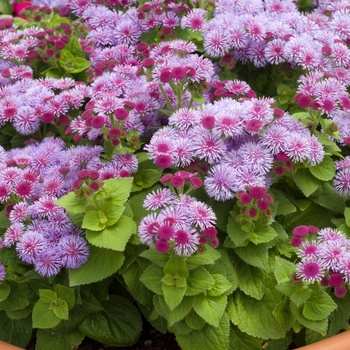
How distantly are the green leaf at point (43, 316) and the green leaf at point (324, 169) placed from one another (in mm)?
832

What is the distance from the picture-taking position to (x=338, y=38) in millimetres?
2348

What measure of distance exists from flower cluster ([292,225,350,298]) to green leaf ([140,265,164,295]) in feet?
1.15

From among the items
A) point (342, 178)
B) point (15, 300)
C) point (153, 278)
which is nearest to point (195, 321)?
point (153, 278)

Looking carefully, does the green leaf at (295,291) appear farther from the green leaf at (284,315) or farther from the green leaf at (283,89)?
the green leaf at (283,89)

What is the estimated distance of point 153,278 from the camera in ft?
5.51

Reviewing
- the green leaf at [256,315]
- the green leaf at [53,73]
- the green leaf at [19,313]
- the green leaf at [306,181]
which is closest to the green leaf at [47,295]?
the green leaf at [19,313]

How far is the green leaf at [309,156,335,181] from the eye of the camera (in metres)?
1.88

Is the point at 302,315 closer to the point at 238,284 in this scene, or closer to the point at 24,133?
the point at 238,284

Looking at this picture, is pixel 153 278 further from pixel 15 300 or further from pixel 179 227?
pixel 15 300

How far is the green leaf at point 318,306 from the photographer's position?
1.65m

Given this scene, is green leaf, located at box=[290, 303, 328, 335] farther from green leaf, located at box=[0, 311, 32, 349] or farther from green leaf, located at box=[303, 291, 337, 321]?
green leaf, located at box=[0, 311, 32, 349]

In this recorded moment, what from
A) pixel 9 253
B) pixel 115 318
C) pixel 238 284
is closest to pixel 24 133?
pixel 9 253

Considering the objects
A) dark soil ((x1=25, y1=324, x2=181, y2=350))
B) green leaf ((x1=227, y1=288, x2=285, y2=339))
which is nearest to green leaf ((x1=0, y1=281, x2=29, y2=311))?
dark soil ((x1=25, y1=324, x2=181, y2=350))

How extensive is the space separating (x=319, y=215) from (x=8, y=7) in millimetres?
2606
